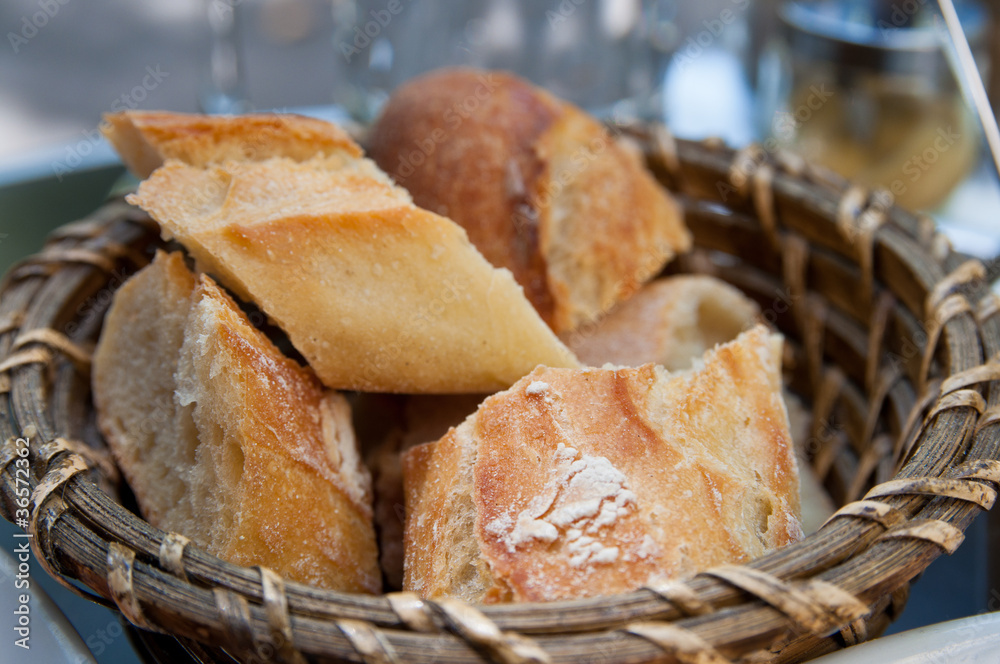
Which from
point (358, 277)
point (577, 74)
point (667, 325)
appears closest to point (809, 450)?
point (667, 325)

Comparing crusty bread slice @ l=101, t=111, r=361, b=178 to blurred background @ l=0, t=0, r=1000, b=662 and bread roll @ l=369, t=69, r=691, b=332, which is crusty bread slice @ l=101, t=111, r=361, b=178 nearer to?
bread roll @ l=369, t=69, r=691, b=332

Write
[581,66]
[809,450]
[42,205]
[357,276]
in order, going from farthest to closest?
[581,66]
[42,205]
[809,450]
[357,276]

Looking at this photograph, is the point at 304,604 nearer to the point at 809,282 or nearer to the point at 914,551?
the point at 914,551

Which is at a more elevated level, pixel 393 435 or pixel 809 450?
pixel 393 435

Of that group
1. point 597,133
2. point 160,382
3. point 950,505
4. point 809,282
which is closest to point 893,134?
point 809,282

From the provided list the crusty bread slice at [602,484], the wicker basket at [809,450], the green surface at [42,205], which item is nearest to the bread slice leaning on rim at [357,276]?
the crusty bread slice at [602,484]

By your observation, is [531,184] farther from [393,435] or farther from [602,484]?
[602,484]
